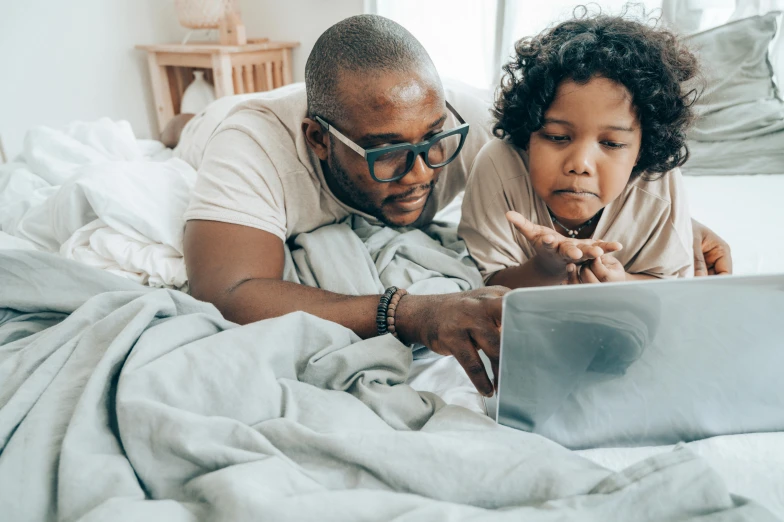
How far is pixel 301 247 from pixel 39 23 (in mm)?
2285

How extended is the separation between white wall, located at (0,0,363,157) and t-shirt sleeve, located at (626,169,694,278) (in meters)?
2.13

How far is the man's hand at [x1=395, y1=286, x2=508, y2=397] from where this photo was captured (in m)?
0.68

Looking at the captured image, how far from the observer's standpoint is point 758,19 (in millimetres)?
1678

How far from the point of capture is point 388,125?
0.91 meters

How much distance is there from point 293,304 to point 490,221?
412mm

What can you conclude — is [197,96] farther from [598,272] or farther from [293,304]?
[598,272]

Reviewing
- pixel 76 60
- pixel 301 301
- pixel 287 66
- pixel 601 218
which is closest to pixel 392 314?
pixel 301 301

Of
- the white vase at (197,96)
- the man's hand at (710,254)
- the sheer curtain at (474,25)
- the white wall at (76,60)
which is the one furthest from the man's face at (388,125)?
the white wall at (76,60)

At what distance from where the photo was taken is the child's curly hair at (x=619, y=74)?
3.02 feet

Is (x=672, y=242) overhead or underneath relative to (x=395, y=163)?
underneath

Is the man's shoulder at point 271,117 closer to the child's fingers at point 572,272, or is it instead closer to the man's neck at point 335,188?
the man's neck at point 335,188

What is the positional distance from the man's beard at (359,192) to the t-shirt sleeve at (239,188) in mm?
109

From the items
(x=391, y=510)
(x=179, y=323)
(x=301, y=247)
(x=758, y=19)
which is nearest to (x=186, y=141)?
(x=301, y=247)

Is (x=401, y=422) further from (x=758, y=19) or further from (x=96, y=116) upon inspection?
(x=96, y=116)
